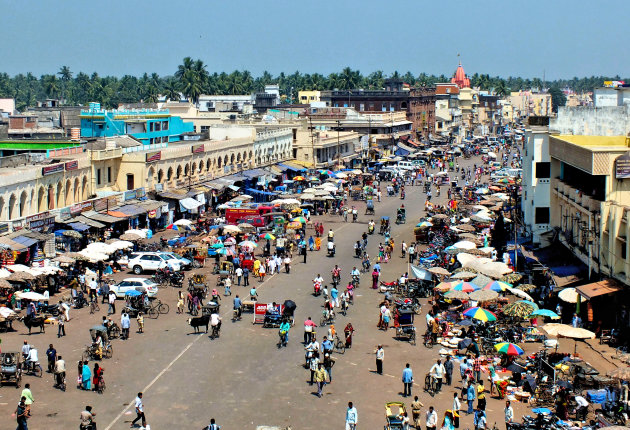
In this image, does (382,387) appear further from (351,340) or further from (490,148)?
(490,148)

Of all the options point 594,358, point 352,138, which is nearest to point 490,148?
point 352,138

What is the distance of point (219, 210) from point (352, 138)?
45738mm

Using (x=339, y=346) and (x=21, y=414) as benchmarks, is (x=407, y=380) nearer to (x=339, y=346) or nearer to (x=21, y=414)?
(x=339, y=346)

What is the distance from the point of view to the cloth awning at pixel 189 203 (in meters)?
61.3

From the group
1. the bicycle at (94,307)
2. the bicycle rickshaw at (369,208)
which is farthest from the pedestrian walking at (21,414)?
the bicycle rickshaw at (369,208)

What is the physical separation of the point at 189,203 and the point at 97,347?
3287 centimetres

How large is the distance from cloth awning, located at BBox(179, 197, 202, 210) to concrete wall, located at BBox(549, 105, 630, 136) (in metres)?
24.9

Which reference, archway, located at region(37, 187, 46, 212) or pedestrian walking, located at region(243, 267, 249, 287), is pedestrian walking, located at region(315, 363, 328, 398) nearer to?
pedestrian walking, located at region(243, 267, 249, 287)

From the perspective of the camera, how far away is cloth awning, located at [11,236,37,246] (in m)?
43.2

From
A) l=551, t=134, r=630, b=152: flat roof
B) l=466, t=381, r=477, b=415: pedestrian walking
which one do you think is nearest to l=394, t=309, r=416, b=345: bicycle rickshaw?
l=466, t=381, r=477, b=415: pedestrian walking

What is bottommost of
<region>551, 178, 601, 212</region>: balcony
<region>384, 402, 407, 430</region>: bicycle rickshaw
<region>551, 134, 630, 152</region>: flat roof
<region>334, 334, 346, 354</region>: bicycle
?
<region>334, 334, 346, 354</region>: bicycle

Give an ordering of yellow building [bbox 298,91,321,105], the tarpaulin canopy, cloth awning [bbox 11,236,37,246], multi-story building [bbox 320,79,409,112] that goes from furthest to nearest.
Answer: yellow building [bbox 298,91,321,105] → multi-story building [bbox 320,79,409,112] → the tarpaulin canopy → cloth awning [bbox 11,236,37,246]

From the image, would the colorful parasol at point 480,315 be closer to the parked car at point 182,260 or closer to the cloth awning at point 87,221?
the parked car at point 182,260

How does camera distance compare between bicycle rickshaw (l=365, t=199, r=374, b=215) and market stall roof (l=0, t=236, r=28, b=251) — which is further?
bicycle rickshaw (l=365, t=199, r=374, b=215)
